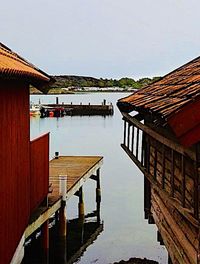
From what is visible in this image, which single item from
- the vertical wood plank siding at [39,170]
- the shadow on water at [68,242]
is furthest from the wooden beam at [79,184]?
the vertical wood plank siding at [39,170]

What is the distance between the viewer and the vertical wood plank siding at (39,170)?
445 inches

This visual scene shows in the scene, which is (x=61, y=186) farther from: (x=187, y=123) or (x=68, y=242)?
(x=187, y=123)

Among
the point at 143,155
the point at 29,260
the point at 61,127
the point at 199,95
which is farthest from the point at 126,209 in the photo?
the point at 61,127

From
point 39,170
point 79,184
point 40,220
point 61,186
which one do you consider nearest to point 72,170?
point 79,184

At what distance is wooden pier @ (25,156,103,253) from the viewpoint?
1264 cm

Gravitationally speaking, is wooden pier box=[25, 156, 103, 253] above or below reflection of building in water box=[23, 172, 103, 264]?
above

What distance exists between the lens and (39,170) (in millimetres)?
12062

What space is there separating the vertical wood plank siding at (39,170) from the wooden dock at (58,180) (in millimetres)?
416

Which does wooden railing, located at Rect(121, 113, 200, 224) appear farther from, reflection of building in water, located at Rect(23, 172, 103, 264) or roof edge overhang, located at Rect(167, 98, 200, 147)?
reflection of building in water, located at Rect(23, 172, 103, 264)

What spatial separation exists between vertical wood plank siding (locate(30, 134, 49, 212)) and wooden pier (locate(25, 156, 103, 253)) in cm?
45

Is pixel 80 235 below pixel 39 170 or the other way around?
below

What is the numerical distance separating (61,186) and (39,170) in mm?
3116

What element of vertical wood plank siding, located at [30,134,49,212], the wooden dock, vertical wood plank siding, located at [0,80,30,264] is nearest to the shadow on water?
the wooden dock

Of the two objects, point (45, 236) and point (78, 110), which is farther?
point (78, 110)
